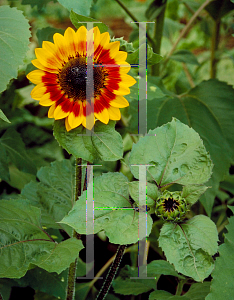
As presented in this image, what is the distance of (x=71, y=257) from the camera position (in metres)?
0.34

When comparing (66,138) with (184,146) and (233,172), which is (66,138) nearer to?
(184,146)

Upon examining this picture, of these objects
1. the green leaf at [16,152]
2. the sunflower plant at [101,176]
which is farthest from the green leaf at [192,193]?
the green leaf at [16,152]

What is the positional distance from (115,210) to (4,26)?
259mm

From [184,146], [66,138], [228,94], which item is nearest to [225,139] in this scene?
[228,94]

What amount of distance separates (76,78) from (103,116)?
5 cm

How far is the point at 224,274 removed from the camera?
35 centimetres

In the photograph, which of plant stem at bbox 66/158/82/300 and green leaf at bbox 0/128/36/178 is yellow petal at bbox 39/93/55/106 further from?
green leaf at bbox 0/128/36/178

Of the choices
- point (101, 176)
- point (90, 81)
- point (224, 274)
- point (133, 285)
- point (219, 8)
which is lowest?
point (133, 285)

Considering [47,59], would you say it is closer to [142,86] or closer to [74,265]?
[142,86]

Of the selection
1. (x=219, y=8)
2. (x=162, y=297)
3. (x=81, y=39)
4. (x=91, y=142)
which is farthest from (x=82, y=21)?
(x=219, y=8)

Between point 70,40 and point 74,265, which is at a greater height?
point 70,40

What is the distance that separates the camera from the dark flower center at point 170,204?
13.1 inches

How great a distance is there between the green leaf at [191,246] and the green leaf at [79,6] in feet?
0.86

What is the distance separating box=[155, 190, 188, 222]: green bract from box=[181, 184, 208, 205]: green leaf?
0.01 m
